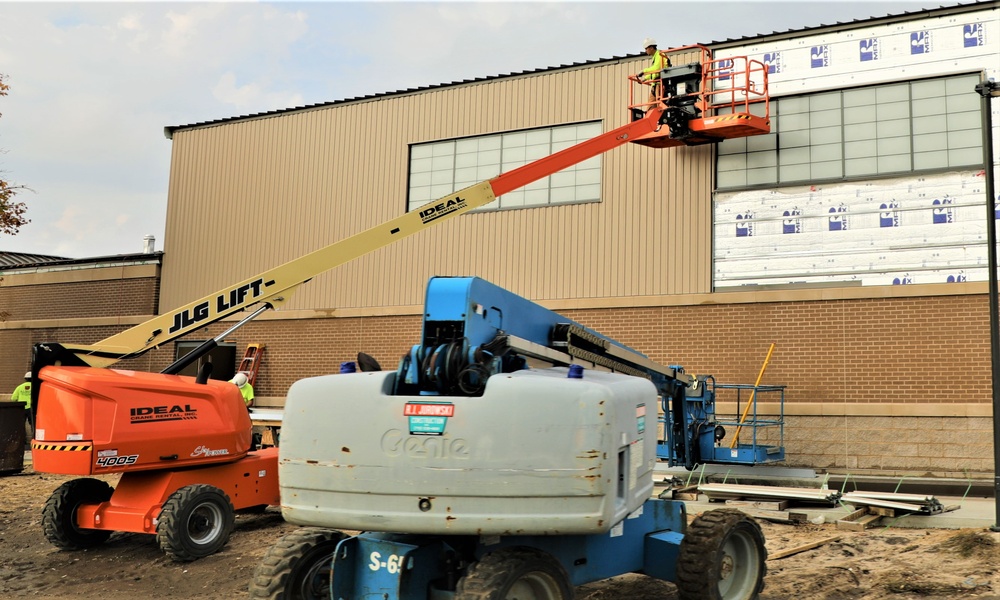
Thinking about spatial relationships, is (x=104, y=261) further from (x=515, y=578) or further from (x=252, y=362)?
(x=515, y=578)

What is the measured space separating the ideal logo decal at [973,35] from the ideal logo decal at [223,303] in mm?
13517

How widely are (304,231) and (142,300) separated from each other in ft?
18.4

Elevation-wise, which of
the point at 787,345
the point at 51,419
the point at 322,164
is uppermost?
the point at 322,164

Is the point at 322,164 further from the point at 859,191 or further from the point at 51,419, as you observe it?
the point at 51,419

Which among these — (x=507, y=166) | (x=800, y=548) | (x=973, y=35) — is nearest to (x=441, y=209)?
(x=800, y=548)

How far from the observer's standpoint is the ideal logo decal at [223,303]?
11172 millimetres

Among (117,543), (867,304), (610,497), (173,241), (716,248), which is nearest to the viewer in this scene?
(610,497)

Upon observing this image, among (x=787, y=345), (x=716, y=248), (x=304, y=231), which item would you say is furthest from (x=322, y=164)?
(x=787, y=345)

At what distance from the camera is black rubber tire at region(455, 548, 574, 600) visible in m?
5.43

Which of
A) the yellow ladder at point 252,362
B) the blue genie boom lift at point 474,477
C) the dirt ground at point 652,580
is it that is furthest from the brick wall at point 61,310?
the blue genie boom lift at point 474,477

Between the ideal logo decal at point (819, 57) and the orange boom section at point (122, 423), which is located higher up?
the ideal logo decal at point (819, 57)

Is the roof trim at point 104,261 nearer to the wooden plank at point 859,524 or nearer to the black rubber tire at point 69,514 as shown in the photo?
the black rubber tire at point 69,514

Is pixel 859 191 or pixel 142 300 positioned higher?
pixel 859 191

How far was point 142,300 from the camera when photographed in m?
25.3
